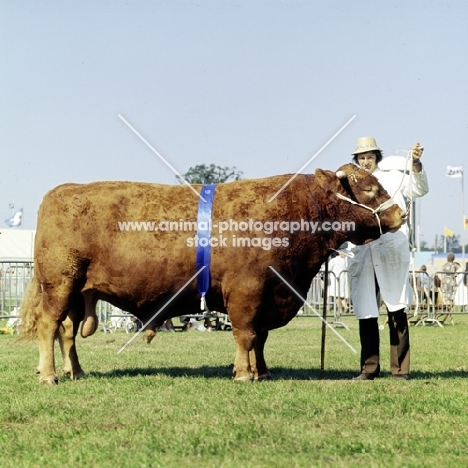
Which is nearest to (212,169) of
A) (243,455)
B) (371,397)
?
(371,397)

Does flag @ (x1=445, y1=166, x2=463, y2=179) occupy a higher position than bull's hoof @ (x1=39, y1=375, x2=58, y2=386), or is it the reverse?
flag @ (x1=445, y1=166, x2=463, y2=179)

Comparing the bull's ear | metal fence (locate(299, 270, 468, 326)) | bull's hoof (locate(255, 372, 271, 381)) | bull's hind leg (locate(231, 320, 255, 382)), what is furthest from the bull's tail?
metal fence (locate(299, 270, 468, 326))

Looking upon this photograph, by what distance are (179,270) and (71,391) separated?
1.56 m

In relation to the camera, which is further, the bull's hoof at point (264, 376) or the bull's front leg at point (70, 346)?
the bull's front leg at point (70, 346)

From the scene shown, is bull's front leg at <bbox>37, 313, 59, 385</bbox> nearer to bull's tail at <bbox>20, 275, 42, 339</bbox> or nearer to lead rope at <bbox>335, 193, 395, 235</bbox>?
bull's tail at <bbox>20, 275, 42, 339</bbox>

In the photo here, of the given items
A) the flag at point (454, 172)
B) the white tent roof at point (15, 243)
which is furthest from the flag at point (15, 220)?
the flag at point (454, 172)

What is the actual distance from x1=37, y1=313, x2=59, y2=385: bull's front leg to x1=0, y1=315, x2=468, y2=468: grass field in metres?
0.15

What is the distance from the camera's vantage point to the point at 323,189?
8.46m

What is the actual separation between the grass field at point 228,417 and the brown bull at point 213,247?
702 millimetres

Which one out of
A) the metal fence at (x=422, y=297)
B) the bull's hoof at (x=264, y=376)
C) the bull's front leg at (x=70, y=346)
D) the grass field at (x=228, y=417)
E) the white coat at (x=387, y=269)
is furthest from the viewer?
the metal fence at (x=422, y=297)

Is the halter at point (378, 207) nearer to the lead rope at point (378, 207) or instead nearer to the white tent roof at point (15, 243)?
the lead rope at point (378, 207)

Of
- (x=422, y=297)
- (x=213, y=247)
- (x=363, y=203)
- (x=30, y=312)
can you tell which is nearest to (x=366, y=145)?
(x=363, y=203)

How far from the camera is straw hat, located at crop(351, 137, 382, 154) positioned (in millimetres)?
9023

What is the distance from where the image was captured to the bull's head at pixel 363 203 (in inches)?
333
